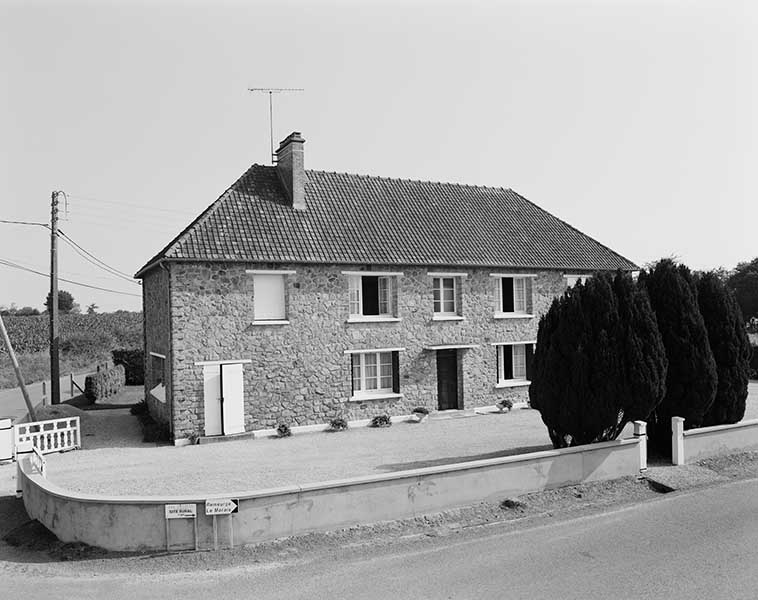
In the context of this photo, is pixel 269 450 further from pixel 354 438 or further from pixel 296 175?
pixel 296 175

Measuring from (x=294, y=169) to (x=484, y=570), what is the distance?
15457 mm

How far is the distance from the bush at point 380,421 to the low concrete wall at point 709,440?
29.8 feet

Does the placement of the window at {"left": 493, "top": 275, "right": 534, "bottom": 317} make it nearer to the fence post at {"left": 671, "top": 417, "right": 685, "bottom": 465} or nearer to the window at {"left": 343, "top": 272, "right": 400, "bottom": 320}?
the window at {"left": 343, "top": 272, "right": 400, "bottom": 320}

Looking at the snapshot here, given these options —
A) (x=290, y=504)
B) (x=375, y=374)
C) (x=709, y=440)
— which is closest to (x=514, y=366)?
(x=375, y=374)

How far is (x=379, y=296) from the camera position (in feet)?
69.7

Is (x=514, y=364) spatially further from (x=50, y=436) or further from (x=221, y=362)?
(x=50, y=436)

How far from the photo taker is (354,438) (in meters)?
18.3

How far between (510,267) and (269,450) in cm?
1106

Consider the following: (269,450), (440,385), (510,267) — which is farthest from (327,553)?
(510,267)

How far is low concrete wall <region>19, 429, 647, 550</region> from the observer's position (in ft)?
29.6

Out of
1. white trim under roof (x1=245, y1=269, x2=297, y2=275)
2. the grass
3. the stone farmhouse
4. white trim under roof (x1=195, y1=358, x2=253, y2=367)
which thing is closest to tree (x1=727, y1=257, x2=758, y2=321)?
the stone farmhouse

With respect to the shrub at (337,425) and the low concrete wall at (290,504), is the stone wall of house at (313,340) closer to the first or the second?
the shrub at (337,425)

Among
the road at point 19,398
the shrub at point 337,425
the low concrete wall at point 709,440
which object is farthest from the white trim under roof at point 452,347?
the road at point 19,398

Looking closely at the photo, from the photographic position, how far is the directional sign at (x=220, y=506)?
29.5 feet
